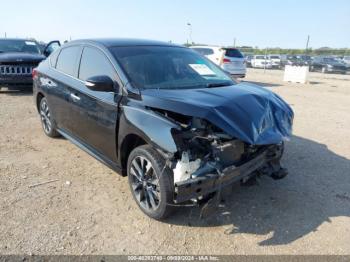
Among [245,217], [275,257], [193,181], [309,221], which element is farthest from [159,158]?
[309,221]

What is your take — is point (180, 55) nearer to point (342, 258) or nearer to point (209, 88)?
point (209, 88)

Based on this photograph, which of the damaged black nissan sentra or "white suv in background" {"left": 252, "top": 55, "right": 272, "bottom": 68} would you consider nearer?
the damaged black nissan sentra

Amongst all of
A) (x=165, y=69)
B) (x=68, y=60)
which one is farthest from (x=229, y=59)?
(x=165, y=69)

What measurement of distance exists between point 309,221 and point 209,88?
5.96 feet

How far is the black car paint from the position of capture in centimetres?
317

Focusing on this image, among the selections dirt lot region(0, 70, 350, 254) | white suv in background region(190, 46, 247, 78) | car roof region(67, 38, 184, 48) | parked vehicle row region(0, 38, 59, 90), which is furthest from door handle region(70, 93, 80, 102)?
white suv in background region(190, 46, 247, 78)

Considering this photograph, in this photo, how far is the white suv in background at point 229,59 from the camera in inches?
596

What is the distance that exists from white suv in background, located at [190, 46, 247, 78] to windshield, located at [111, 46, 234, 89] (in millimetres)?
10739

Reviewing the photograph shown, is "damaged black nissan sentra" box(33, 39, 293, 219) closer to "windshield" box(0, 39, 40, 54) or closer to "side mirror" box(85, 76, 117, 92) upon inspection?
"side mirror" box(85, 76, 117, 92)

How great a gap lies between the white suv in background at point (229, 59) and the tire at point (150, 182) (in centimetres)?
1212

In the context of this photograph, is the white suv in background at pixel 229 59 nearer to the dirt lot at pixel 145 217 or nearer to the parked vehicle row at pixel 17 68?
the parked vehicle row at pixel 17 68

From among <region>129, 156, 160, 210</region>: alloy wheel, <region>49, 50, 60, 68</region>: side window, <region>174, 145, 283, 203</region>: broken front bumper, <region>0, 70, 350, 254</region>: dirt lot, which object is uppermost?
<region>49, 50, 60, 68</region>: side window

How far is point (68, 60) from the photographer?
499 cm

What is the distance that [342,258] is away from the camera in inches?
117
